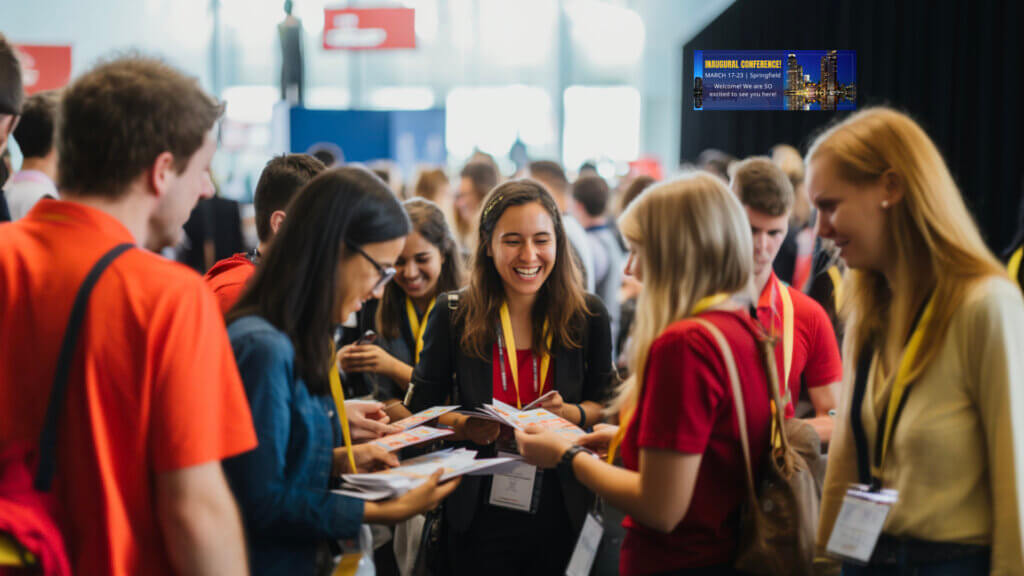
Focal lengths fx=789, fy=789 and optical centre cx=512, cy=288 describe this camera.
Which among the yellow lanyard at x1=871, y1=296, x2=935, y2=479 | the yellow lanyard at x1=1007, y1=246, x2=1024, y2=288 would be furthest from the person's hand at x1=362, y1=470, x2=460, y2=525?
the yellow lanyard at x1=1007, y1=246, x2=1024, y2=288

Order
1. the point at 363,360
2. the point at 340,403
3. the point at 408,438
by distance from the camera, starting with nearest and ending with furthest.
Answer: the point at 340,403 < the point at 408,438 < the point at 363,360

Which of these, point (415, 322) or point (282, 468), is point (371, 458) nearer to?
point (282, 468)

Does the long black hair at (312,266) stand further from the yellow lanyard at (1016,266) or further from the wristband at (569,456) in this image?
the yellow lanyard at (1016,266)

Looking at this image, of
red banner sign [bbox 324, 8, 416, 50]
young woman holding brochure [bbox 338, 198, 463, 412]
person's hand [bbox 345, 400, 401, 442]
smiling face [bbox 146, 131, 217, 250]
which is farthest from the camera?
red banner sign [bbox 324, 8, 416, 50]

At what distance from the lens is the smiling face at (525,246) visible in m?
2.45

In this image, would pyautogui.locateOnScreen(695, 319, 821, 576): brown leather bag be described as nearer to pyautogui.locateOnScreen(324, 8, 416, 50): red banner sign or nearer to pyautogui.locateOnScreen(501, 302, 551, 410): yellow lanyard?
pyautogui.locateOnScreen(501, 302, 551, 410): yellow lanyard

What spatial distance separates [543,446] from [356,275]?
63 centimetres

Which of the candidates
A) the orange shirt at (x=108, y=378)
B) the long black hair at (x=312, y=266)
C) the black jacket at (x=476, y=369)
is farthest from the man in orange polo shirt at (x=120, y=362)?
the black jacket at (x=476, y=369)

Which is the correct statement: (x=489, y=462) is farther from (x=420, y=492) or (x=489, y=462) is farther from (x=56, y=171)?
(x=56, y=171)

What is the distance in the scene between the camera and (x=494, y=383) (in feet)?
8.00

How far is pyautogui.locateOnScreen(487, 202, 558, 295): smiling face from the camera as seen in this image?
8.04ft

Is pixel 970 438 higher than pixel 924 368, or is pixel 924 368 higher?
pixel 924 368

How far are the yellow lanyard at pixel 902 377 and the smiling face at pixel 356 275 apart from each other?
1083 millimetres

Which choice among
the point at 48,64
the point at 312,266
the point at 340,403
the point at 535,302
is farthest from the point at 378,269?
the point at 48,64
